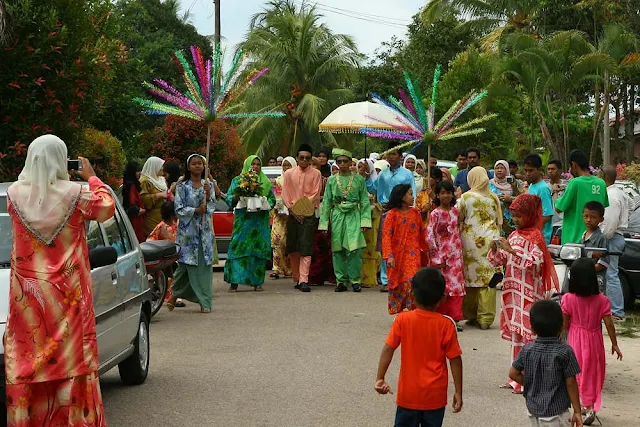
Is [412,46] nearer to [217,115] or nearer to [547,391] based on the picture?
[217,115]

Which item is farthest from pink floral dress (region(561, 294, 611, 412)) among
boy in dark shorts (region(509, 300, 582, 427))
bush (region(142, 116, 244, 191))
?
bush (region(142, 116, 244, 191))

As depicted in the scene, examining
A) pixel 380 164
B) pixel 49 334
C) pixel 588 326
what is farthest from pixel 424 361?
pixel 380 164

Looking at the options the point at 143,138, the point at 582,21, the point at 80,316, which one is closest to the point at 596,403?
the point at 80,316

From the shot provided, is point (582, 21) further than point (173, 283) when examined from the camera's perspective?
Yes

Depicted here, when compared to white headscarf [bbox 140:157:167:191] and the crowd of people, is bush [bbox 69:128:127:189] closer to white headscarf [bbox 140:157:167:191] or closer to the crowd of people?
white headscarf [bbox 140:157:167:191]

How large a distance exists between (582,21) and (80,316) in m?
31.6

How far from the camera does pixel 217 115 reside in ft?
45.4

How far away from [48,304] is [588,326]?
3.62 m

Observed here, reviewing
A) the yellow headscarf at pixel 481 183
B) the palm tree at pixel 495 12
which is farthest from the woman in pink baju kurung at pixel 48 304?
the palm tree at pixel 495 12

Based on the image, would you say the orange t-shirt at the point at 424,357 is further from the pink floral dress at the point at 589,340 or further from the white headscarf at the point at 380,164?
the white headscarf at the point at 380,164

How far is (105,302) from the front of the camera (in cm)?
775

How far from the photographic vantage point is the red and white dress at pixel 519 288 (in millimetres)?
8883

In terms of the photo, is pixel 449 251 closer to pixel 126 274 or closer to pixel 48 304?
pixel 126 274

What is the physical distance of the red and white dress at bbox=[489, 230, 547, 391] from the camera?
888cm
